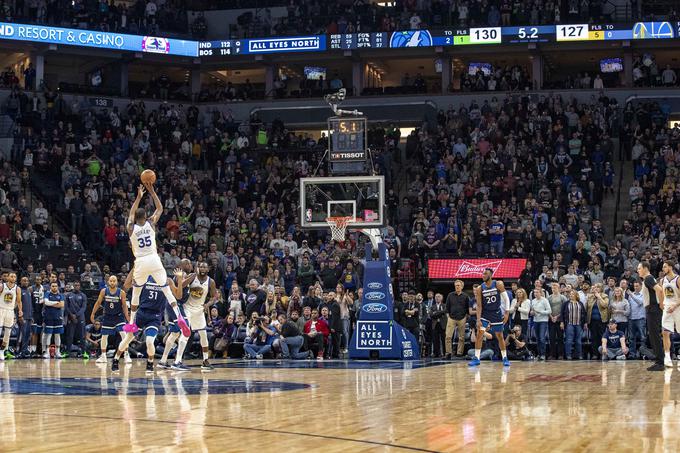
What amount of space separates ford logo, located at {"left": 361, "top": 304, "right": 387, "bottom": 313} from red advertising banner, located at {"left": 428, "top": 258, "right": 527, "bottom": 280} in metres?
5.91

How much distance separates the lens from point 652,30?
128 feet

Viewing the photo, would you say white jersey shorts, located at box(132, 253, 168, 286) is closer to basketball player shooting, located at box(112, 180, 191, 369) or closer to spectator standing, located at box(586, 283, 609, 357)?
basketball player shooting, located at box(112, 180, 191, 369)

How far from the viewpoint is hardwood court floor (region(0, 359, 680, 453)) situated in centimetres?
837

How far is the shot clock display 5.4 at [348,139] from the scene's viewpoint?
2216 cm

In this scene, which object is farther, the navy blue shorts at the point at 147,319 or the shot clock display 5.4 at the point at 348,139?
the shot clock display 5.4 at the point at 348,139

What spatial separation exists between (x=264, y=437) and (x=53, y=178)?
88.3 ft

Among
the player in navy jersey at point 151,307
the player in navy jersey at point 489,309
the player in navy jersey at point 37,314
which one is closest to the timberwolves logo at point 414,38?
the player in navy jersey at point 37,314

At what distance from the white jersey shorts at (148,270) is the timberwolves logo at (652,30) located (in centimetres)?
2776

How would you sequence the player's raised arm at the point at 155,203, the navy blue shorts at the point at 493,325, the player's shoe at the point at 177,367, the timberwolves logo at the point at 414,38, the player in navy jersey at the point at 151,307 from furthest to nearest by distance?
the timberwolves logo at the point at 414,38 < the navy blue shorts at the point at 493,325 < the player's shoe at the point at 177,367 < the player in navy jersey at the point at 151,307 < the player's raised arm at the point at 155,203

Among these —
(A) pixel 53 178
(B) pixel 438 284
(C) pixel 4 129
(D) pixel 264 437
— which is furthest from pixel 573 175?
(D) pixel 264 437

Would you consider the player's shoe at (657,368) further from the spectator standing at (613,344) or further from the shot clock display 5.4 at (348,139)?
the shot clock display 5.4 at (348,139)

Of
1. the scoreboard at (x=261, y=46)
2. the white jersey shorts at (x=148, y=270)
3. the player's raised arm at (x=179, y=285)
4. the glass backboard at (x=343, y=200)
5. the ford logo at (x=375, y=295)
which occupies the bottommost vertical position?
the ford logo at (x=375, y=295)

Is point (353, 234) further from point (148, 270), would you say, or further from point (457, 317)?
point (148, 270)

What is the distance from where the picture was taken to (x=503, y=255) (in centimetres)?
2730
